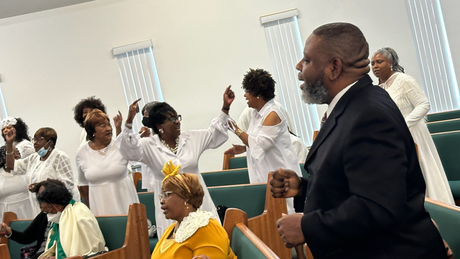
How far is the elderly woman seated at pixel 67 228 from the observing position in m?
3.24

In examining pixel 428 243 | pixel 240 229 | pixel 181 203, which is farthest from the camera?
pixel 181 203

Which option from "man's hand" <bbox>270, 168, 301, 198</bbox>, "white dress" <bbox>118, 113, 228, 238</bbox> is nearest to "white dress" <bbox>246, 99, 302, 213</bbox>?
"white dress" <bbox>118, 113, 228, 238</bbox>

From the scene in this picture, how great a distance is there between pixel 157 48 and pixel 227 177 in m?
4.11

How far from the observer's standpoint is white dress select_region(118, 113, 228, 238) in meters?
3.31

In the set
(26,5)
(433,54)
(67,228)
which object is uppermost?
(26,5)

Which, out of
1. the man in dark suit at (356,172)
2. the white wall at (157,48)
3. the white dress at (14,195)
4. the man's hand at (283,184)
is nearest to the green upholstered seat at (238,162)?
the white wall at (157,48)

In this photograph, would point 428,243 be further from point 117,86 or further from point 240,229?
point 117,86

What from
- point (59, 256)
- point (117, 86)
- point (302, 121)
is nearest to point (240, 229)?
point (59, 256)

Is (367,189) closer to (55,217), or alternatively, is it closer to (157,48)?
(55,217)

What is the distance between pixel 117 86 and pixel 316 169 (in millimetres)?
7261

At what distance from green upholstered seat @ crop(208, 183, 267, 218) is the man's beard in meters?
2.16

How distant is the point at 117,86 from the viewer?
827cm

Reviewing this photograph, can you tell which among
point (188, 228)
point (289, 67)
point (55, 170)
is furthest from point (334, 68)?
point (289, 67)

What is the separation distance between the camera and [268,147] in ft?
12.6
